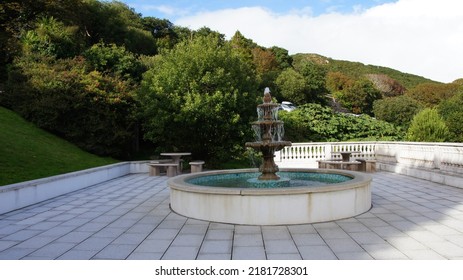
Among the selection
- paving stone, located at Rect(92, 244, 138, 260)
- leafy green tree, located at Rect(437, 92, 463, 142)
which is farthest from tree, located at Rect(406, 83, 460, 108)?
paving stone, located at Rect(92, 244, 138, 260)

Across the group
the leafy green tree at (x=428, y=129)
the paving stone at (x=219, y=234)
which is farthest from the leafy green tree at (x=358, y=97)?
the paving stone at (x=219, y=234)

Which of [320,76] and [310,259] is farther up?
[320,76]

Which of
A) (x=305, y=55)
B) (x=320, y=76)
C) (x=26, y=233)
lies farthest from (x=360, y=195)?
(x=305, y=55)

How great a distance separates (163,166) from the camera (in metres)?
15.3

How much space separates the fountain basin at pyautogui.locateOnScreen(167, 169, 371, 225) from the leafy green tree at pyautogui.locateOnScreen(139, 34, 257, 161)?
851 cm

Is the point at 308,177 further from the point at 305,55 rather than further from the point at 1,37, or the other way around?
the point at 305,55

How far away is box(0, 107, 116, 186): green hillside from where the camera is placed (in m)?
10.9

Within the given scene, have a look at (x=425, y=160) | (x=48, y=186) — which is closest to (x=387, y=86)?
(x=425, y=160)

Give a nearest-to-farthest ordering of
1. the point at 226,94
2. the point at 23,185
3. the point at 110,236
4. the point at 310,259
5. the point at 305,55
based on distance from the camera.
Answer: the point at 310,259 → the point at 110,236 → the point at 23,185 → the point at 226,94 → the point at 305,55

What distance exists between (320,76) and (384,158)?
71.4 ft

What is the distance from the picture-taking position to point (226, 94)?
51.2ft

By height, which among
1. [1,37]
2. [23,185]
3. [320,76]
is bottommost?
[23,185]

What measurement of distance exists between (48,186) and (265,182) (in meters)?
5.87

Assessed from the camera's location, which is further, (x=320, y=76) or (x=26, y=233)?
(x=320, y=76)
